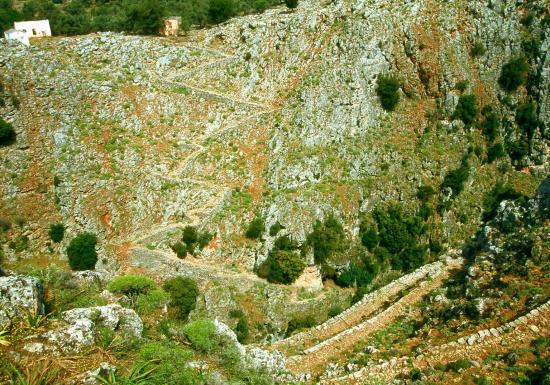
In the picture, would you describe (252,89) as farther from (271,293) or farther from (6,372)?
(6,372)

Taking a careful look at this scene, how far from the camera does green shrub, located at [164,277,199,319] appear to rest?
130 feet

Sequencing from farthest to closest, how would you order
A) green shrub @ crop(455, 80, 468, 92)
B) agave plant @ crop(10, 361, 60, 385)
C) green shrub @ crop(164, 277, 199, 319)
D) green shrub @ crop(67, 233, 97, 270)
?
green shrub @ crop(455, 80, 468, 92) < green shrub @ crop(67, 233, 97, 270) < green shrub @ crop(164, 277, 199, 319) < agave plant @ crop(10, 361, 60, 385)

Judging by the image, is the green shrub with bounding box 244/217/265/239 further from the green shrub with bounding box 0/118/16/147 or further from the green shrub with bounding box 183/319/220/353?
the green shrub with bounding box 183/319/220/353

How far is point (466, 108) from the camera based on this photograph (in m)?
53.1

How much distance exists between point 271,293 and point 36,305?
95.2 feet

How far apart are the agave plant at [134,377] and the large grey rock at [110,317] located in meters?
2.72

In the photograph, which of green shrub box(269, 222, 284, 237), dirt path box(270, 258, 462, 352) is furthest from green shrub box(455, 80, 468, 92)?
dirt path box(270, 258, 462, 352)

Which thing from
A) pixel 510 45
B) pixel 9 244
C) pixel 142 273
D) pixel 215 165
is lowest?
pixel 142 273

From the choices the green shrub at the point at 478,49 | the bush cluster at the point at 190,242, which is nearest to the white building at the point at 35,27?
the bush cluster at the point at 190,242

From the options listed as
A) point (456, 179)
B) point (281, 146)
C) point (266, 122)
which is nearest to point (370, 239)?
point (456, 179)

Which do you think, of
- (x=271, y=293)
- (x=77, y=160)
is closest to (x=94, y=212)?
(x=77, y=160)

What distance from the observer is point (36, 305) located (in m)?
17.3

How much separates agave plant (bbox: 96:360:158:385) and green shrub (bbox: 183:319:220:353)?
3.20 metres

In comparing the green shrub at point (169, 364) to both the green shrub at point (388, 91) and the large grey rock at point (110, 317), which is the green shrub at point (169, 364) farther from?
the green shrub at point (388, 91)
